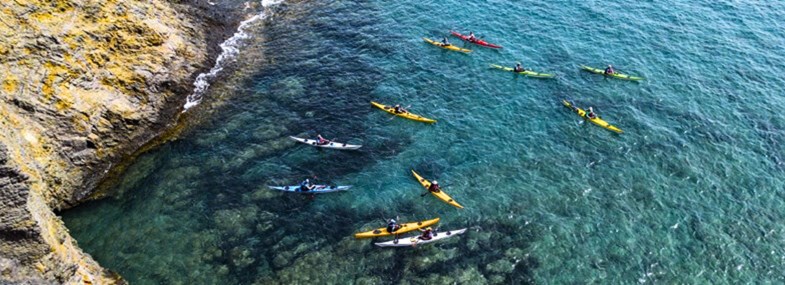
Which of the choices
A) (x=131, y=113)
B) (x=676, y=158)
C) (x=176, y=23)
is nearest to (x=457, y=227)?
(x=676, y=158)

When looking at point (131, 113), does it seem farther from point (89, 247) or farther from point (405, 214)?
point (405, 214)

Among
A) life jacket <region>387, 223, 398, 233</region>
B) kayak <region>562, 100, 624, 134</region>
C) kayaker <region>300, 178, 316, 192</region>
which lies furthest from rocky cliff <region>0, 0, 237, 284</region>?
kayak <region>562, 100, 624, 134</region>

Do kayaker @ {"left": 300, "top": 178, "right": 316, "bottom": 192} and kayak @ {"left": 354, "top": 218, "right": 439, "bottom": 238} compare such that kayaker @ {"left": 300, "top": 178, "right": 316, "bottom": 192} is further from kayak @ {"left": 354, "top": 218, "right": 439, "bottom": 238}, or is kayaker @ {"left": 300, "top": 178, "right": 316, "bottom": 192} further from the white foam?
the white foam

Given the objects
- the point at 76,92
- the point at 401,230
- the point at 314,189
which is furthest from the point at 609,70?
the point at 76,92

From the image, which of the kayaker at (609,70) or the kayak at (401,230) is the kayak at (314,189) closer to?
the kayak at (401,230)

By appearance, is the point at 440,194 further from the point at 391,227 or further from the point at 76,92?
the point at 76,92
